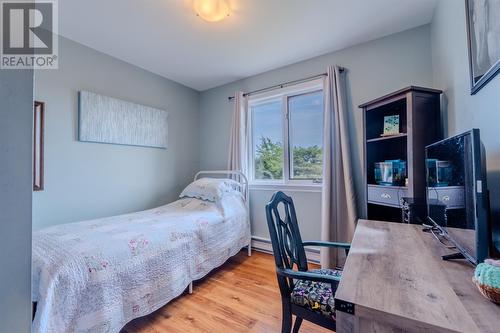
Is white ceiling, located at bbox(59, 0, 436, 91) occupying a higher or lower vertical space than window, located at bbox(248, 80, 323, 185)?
higher

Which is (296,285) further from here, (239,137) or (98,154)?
(98,154)

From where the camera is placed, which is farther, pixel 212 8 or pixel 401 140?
pixel 401 140

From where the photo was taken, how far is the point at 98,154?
2.48 meters

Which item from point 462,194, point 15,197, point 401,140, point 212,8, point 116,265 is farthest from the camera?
point 401,140

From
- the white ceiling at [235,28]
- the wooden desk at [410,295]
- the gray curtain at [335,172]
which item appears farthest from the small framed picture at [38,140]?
the gray curtain at [335,172]

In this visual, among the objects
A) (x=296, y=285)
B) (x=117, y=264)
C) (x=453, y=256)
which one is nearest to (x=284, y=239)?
(x=296, y=285)

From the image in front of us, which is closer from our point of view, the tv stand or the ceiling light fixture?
the tv stand

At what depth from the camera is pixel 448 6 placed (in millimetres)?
1564

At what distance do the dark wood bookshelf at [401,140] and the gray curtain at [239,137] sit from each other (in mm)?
1573

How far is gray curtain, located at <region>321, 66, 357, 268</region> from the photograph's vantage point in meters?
2.40

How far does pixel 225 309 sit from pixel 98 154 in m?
2.06

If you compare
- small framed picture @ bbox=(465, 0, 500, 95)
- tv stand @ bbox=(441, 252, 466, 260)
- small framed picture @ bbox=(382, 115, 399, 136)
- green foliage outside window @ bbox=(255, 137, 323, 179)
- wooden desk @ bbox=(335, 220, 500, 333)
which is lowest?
wooden desk @ bbox=(335, 220, 500, 333)

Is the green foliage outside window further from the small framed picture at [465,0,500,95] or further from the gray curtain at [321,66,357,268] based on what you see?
the small framed picture at [465,0,500,95]

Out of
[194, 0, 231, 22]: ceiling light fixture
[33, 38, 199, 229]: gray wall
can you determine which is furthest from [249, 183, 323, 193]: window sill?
[194, 0, 231, 22]: ceiling light fixture
